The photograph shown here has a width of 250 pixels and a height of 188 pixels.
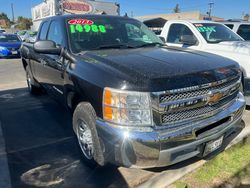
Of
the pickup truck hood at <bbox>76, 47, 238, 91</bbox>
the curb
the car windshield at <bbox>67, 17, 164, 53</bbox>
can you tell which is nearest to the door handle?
the car windshield at <bbox>67, 17, 164, 53</bbox>

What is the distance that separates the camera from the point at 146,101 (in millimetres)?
2393

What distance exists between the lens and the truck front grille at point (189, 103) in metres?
2.43

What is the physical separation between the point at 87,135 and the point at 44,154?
0.93 meters

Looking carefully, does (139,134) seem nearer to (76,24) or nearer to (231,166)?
(231,166)

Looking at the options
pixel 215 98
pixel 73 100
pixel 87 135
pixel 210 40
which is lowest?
pixel 87 135

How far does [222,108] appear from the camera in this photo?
9.75ft

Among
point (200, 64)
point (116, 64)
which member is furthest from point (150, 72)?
point (200, 64)

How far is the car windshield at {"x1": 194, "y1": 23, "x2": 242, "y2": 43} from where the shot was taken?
6137 millimetres

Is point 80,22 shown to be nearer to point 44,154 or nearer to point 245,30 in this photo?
point 44,154

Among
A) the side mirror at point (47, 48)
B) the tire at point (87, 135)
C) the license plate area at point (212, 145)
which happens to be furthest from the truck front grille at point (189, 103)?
the side mirror at point (47, 48)

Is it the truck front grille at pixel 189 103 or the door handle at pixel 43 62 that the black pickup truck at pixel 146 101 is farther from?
the door handle at pixel 43 62

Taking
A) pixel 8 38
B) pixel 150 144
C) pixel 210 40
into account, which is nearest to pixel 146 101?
pixel 150 144

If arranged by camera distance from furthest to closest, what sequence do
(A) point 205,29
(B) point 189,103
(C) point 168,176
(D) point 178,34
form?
(D) point 178,34 < (A) point 205,29 < (C) point 168,176 < (B) point 189,103

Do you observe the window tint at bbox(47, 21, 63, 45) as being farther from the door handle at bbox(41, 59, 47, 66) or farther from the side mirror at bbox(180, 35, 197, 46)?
the side mirror at bbox(180, 35, 197, 46)
